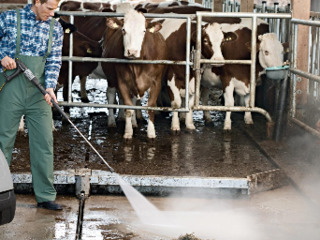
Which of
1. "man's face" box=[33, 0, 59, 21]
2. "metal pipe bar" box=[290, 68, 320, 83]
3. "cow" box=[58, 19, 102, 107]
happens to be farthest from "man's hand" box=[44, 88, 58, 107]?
"cow" box=[58, 19, 102, 107]

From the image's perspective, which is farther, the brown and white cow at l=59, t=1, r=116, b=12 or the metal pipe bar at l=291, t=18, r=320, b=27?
the brown and white cow at l=59, t=1, r=116, b=12

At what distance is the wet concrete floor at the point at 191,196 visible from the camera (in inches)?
243

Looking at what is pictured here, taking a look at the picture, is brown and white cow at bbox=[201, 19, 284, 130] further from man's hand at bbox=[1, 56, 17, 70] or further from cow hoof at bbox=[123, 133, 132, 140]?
man's hand at bbox=[1, 56, 17, 70]

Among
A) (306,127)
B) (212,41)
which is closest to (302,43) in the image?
(212,41)

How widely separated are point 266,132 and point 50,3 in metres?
4.65

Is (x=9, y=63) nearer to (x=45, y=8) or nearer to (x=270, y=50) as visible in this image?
(x=45, y=8)

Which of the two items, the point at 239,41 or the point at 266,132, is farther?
the point at 239,41

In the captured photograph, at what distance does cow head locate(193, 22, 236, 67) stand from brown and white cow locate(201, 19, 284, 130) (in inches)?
18.0

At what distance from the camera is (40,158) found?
6.59 metres

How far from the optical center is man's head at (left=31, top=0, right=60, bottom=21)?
6.20m

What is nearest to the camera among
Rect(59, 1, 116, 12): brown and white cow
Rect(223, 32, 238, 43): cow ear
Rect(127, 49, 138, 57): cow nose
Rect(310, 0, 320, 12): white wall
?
Rect(127, 49, 138, 57): cow nose

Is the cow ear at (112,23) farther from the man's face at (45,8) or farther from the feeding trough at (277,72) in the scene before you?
the man's face at (45,8)

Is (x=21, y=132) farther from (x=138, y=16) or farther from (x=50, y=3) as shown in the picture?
(x=50, y=3)

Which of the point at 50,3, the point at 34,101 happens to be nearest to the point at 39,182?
the point at 34,101
